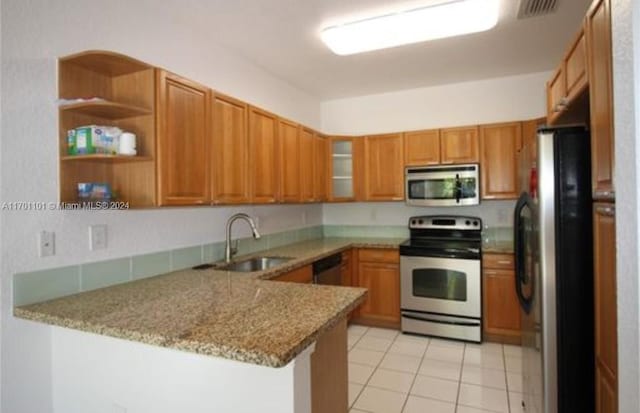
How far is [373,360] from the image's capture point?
2.93 meters

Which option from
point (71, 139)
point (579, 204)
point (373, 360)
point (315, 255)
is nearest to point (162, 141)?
point (71, 139)

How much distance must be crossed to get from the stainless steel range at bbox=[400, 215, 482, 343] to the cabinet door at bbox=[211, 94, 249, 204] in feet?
6.04

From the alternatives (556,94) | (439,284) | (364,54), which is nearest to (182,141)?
(364,54)

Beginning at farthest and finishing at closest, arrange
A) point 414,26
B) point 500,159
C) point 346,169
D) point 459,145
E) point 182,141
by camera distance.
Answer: point 346,169 < point 459,145 < point 500,159 < point 414,26 < point 182,141

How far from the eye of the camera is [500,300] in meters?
3.17

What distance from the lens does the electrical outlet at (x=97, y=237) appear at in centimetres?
180

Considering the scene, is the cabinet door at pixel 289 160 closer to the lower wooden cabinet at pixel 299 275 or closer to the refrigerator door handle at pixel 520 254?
the lower wooden cabinet at pixel 299 275

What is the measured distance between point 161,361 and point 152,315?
175 millimetres

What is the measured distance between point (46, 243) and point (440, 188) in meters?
3.19

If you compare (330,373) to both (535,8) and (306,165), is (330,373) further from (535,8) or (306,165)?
(535,8)

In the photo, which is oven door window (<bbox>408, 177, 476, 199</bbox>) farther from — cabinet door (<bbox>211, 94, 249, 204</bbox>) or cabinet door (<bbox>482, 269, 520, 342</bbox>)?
cabinet door (<bbox>211, 94, 249, 204</bbox>)

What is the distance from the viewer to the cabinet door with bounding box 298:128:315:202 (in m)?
3.36

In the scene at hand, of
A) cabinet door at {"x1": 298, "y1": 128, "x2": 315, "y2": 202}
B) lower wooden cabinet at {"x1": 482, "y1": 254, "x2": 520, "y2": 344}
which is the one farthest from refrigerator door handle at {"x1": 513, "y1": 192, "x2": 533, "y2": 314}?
cabinet door at {"x1": 298, "y1": 128, "x2": 315, "y2": 202}

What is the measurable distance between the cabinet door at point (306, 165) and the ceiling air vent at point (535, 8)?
77.0 inches
